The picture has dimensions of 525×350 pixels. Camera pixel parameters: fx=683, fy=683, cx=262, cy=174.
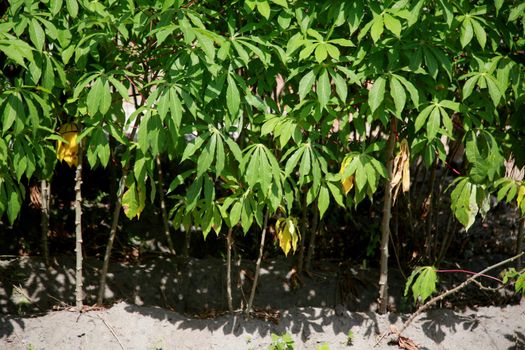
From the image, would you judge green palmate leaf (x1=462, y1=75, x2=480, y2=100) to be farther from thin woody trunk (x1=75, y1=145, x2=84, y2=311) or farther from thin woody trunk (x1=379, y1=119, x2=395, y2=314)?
thin woody trunk (x1=75, y1=145, x2=84, y2=311)

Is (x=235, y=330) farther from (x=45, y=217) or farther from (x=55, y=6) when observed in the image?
(x=55, y=6)

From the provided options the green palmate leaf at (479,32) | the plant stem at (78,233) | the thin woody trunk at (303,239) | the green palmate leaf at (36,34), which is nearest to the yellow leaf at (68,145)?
the plant stem at (78,233)

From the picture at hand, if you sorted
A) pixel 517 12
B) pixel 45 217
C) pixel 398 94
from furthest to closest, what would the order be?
pixel 45 217 < pixel 517 12 < pixel 398 94

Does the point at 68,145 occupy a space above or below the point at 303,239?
above

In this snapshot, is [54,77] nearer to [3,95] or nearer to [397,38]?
[3,95]

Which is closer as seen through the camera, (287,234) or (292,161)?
(292,161)

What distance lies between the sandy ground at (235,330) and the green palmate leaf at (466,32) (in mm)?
1805

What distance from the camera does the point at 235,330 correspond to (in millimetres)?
4195

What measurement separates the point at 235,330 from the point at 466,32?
2.19m

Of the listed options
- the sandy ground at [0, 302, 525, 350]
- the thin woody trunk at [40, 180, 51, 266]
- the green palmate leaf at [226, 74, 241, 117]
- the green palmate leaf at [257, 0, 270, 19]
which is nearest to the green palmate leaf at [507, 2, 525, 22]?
the green palmate leaf at [257, 0, 270, 19]

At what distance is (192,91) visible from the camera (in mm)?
3439

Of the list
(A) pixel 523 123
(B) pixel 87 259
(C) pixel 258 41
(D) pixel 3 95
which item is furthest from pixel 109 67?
(A) pixel 523 123

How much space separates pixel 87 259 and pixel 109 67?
153 centimetres

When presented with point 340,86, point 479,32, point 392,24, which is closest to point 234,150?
point 340,86
